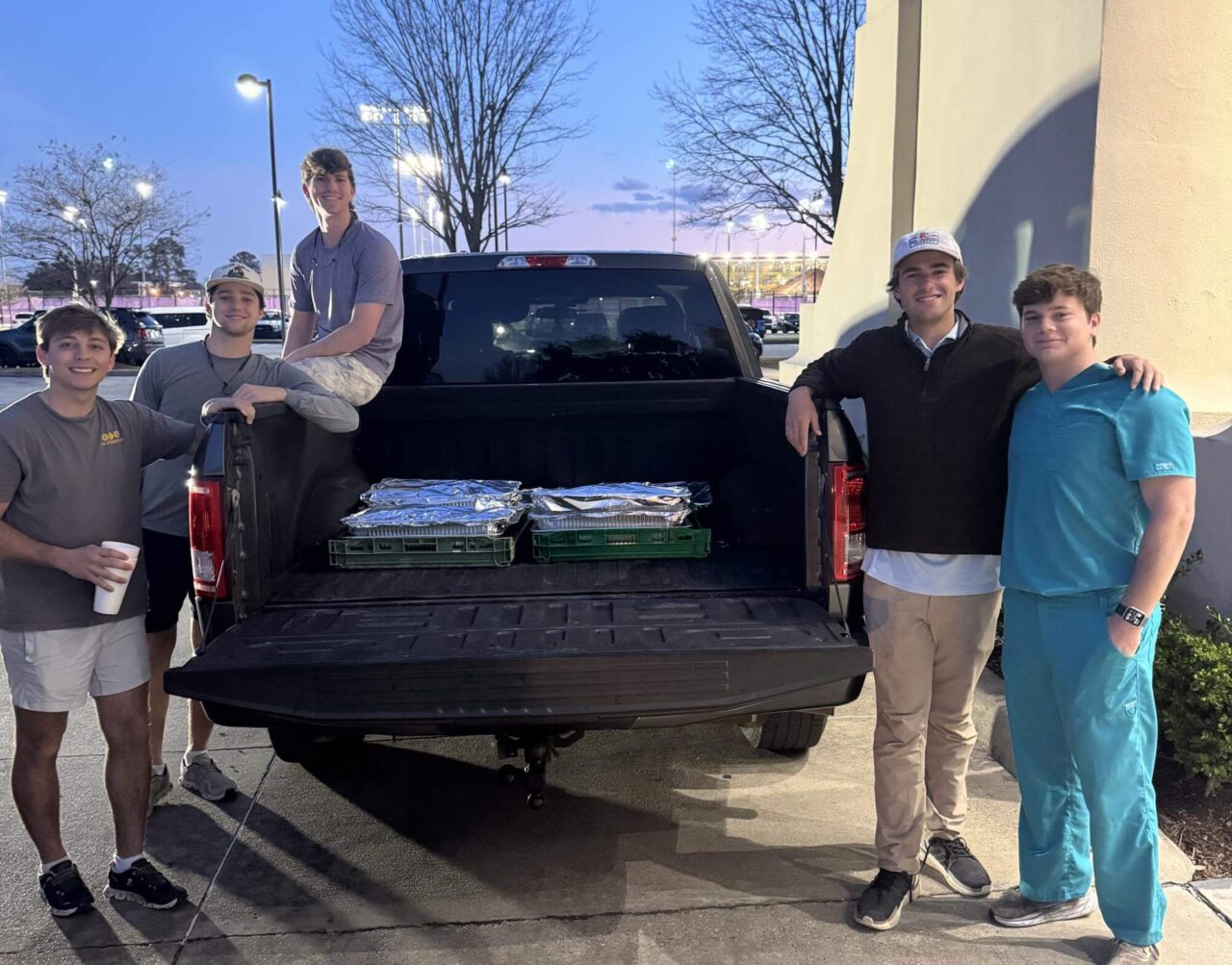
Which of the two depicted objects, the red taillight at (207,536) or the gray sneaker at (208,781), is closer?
the red taillight at (207,536)

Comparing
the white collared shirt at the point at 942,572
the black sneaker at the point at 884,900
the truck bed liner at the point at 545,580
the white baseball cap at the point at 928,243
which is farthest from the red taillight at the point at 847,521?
the black sneaker at the point at 884,900

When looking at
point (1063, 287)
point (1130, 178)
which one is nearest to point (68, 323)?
point (1063, 287)

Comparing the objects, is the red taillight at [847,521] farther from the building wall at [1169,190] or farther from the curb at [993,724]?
the building wall at [1169,190]

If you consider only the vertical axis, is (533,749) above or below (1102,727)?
below

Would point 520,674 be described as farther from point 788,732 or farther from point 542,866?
point 788,732

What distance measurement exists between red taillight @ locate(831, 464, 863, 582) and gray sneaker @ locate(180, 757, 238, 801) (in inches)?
100

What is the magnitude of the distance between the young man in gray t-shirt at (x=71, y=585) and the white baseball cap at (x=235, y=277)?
0.49 meters

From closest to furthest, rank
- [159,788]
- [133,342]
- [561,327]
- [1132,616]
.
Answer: [1132,616] < [159,788] < [561,327] < [133,342]

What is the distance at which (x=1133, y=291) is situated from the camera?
17.6ft

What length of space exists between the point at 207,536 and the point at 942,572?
2.22 m

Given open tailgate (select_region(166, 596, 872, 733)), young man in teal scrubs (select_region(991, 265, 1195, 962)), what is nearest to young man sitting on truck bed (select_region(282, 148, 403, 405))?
open tailgate (select_region(166, 596, 872, 733))

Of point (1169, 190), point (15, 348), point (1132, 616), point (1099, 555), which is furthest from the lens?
point (15, 348)

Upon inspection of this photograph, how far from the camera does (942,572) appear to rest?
119 inches

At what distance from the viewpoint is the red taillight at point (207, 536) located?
10.1 feet
